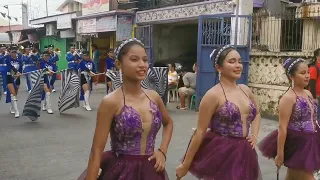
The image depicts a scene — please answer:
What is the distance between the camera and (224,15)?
1059 centimetres

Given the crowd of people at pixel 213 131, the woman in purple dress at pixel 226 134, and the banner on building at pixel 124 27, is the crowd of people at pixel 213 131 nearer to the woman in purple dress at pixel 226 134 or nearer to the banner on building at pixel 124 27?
the woman in purple dress at pixel 226 134

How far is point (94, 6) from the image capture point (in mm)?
18500

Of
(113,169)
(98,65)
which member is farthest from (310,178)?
(98,65)

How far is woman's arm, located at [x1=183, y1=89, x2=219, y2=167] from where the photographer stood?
3.52 metres

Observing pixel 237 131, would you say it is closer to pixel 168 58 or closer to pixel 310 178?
pixel 310 178

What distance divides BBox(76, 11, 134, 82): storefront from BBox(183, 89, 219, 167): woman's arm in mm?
12907

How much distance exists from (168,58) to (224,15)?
219 inches

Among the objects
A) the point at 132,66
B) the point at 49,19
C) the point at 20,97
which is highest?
the point at 49,19

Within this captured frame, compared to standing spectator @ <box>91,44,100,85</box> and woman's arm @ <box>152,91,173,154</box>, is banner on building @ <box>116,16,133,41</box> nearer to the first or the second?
standing spectator @ <box>91,44,100,85</box>

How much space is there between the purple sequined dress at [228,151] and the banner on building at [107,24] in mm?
13329

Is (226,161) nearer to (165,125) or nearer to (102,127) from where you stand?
(165,125)

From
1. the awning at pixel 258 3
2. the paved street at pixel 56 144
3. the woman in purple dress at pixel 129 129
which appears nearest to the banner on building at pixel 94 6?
the paved street at pixel 56 144

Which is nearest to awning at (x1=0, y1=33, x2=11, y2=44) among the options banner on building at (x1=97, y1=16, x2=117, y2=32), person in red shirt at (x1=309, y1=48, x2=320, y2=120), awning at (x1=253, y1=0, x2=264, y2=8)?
banner on building at (x1=97, y1=16, x2=117, y2=32)

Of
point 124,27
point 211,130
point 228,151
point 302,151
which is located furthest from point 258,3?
point 228,151
